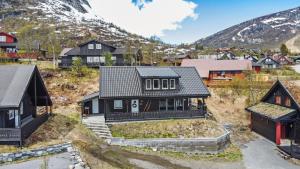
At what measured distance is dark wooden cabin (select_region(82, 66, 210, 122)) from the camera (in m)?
33.0

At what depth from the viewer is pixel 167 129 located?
3105cm

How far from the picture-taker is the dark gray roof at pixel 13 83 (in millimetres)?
23388

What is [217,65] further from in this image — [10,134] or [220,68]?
[10,134]

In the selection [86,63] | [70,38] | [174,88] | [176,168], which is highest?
[70,38]

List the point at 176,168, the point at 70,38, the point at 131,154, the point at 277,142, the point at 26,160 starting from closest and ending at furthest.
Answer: the point at 26,160 → the point at 176,168 → the point at 131,154 → the point at 277,142 → the point at 70,38

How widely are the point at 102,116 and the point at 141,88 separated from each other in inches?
211

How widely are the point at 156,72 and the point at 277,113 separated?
44.1ft

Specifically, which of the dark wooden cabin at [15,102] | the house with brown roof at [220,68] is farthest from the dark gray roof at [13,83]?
the house with brown roof at [220,68]

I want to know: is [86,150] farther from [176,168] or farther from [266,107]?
[266,107]

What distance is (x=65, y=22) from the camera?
6230 inches

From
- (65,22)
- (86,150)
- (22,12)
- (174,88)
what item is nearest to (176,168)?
(86,150)

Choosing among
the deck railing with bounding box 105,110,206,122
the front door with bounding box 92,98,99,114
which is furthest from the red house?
the deck railing with bounding box 105,110,206,122

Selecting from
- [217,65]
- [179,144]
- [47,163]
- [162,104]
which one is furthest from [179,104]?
[217,65]

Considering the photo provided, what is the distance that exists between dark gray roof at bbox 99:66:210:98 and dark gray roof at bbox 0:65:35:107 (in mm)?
8309
